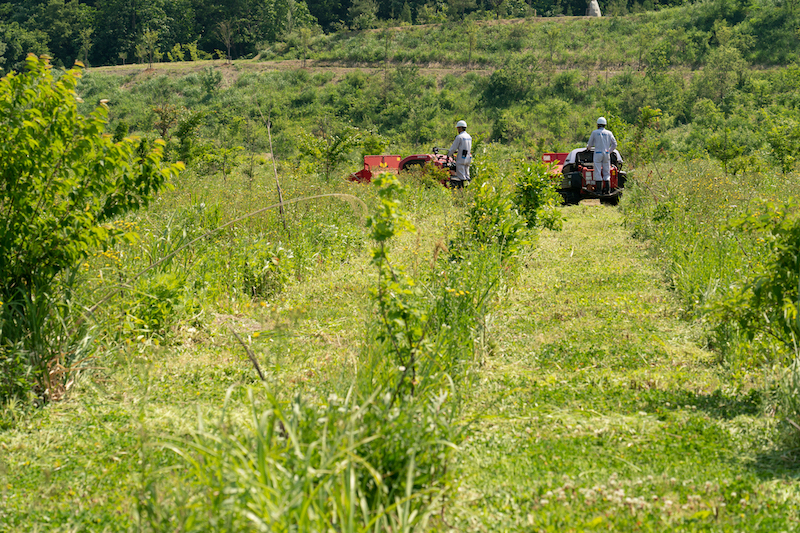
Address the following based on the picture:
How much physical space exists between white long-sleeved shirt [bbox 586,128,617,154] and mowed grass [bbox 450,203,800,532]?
7759 millimetres

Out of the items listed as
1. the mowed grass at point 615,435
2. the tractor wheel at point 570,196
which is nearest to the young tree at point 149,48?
the tractor wheel at point 570,196

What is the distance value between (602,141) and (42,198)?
11.6 m

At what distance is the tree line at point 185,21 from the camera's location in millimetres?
66812

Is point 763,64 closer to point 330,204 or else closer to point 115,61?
point 330,204

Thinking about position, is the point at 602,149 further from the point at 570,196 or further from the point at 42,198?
the point at 42,198

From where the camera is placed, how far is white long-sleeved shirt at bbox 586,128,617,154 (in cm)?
1366

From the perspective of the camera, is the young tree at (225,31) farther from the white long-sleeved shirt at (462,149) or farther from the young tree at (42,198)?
the young tree at (42,198)

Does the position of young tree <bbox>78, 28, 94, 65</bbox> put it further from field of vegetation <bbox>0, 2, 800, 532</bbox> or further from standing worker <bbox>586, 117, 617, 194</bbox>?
field of vegetation <bbox>0, 2, 800, 532</bbox>

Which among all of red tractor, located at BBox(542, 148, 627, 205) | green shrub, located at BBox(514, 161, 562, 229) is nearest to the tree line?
red tractor, located at BBox(542, 148, 627, 205)

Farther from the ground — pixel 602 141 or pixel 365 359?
pixel 602 141

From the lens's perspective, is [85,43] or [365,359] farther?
[85,43]

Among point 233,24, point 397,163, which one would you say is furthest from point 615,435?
point 233,24

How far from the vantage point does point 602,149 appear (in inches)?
551

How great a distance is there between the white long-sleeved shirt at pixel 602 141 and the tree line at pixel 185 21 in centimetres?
5435
